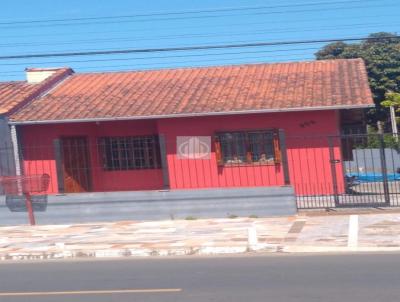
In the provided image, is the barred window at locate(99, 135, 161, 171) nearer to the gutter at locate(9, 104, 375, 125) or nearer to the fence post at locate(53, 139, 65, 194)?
the gutter at locate(9, 104, 375, 125)

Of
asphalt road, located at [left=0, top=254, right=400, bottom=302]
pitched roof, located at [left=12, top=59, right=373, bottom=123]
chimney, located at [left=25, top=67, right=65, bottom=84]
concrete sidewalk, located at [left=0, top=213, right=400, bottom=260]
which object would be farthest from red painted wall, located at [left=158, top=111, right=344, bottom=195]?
asphalt road, located at [left=0, top=254, right=400, bottom=302]

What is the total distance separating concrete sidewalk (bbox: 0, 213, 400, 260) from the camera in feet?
39.3

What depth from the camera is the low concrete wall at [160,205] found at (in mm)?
16281

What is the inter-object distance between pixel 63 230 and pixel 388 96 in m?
23.6

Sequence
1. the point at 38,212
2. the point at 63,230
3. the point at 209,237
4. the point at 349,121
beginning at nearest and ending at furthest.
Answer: the point at 209,237, the point at 63,230, the point at 38,212, the point at 349,121

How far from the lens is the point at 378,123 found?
39875mm

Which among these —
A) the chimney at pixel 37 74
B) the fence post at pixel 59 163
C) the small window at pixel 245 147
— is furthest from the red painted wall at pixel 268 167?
the chimney at pixel 37 74

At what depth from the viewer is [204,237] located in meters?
13.5

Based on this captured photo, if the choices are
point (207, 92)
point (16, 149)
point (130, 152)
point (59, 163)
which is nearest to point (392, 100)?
point (207, 92)

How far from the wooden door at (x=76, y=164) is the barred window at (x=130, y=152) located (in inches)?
23.0

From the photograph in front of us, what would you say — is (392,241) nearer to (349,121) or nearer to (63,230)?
(63,230)

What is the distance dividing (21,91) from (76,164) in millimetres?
3615

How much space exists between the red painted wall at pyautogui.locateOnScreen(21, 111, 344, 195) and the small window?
19cm

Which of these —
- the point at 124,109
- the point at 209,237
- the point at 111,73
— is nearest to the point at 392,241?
the point at 209,237
